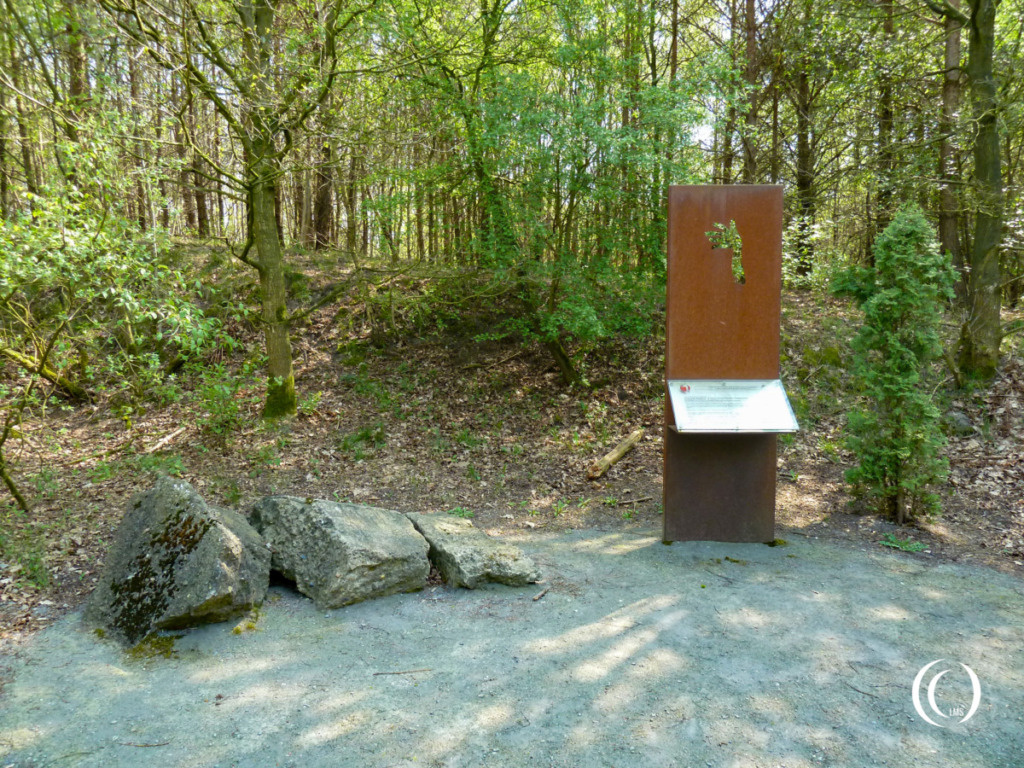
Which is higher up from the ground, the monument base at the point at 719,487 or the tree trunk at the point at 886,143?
the tree trunk at the point at 886,143

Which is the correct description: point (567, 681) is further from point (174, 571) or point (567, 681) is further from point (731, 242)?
point (731, 242)

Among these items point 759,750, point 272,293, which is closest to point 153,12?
point 272,293

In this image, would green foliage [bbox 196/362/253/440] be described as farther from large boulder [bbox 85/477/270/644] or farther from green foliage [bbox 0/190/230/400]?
large boulder [bbox 85/477/270/644]

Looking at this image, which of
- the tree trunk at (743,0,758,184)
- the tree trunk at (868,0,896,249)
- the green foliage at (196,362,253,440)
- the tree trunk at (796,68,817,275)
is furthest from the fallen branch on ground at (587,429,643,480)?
the tree trunk at (743,0,758,184)

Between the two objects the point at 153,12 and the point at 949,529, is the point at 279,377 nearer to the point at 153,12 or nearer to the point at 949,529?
the point at 153,12

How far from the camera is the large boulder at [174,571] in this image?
4.46m

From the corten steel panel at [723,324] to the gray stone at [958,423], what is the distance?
420 centimetres

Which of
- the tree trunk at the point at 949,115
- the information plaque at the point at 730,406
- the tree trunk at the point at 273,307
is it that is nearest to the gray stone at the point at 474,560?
the information plaque at the point at 730,406

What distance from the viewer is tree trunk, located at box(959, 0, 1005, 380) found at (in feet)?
28.7

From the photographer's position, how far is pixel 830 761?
10.5ft

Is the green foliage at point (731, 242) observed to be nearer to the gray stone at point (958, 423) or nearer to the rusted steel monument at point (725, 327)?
the rusted steel monument at point (725, 327)

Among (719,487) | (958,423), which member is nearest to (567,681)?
(719,487)

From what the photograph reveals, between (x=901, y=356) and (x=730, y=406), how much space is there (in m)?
1.91

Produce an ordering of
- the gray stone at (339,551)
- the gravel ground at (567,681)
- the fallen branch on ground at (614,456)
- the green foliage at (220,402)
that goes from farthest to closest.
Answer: the fallen branch on ground at (614,456) < the green foliage at (220,402) < the gray stone at (339,551) < the gravel ground at (567,681)
